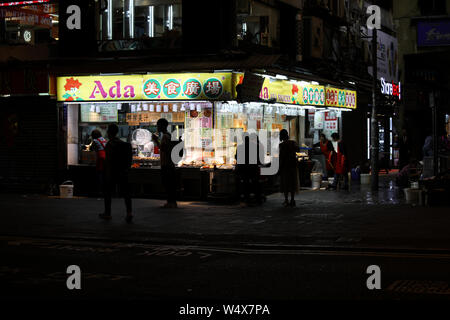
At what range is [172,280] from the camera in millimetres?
8625

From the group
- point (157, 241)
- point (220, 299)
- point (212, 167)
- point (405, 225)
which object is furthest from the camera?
point (212, 167)

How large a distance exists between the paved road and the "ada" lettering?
8.31 meters

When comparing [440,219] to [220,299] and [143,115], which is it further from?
[143,115]

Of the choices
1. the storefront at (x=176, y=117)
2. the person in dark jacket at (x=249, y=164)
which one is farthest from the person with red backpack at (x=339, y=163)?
the person in dark jacket at (x=249, y=164)

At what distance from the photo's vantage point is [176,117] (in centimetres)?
2028

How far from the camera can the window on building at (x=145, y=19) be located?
20469mm

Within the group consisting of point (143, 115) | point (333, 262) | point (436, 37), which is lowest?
point (333, 262)

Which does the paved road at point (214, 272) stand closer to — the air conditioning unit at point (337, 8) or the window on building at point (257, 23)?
the window on building at point (257, 23)

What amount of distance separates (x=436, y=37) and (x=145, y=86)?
24.6 m

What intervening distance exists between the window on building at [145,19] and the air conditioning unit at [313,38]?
21.1ft

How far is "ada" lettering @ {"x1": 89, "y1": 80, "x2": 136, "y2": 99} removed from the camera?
64.7 feet

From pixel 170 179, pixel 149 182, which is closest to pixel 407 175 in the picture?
pixel 149 182

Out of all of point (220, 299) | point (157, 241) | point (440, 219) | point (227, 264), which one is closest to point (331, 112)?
point (440, 219)

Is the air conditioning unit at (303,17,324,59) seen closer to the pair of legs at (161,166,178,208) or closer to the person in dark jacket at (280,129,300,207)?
the person in dark jacket at (280,129,300,207)
